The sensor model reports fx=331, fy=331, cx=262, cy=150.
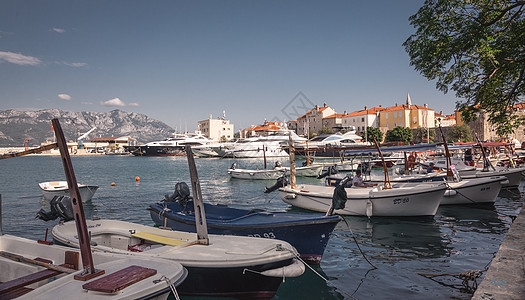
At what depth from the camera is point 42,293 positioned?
433cm

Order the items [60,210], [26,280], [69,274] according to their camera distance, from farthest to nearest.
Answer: [60,210] < [26,280] < [69,274]

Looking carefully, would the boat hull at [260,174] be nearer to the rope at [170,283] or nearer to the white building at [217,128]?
the rope at [170,283]

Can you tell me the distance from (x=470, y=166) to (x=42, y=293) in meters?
26.4

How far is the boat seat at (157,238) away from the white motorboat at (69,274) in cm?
180

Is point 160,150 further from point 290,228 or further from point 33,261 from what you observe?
point 33,261

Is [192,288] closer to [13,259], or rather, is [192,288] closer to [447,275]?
[13,259]

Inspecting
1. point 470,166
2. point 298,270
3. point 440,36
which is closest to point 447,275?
point 298,270

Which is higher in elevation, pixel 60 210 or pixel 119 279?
pixel 60 210

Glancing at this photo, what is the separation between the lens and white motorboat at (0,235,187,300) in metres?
4.34

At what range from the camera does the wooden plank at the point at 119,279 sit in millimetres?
4344

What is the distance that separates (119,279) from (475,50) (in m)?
11.9

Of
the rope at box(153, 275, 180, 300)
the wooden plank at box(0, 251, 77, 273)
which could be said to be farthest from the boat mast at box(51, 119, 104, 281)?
the rope at box(153, 275, 180, 300)

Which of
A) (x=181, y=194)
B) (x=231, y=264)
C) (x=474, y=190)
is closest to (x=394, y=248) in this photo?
(x=231, y=264)

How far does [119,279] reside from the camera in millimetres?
4641
